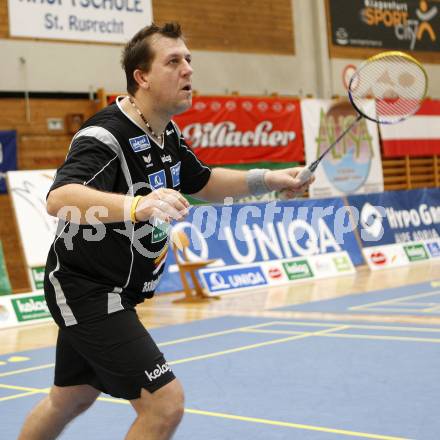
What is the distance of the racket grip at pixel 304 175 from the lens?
11.3ft

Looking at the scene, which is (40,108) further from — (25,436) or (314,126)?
(25,436)

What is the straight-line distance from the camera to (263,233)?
12250 mm

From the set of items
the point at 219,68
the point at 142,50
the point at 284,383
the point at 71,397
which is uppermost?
the point at 219,68

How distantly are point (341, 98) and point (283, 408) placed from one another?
11.5m

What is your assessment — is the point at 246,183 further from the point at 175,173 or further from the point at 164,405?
the point at 164,405

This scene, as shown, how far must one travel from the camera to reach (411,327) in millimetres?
7555

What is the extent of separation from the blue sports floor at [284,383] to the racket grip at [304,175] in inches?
57.8

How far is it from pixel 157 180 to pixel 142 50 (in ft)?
1.59

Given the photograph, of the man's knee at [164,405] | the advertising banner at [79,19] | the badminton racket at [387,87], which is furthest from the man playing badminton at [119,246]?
the advertising banner at [79,19]

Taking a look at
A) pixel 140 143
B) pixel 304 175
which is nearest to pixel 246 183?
pixel 304 175

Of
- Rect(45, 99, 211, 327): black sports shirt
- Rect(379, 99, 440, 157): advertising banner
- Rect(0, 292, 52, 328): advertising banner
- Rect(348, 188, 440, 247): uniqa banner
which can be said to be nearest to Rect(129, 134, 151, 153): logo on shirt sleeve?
Rect(45, 99, 211, 327): black sports shirt

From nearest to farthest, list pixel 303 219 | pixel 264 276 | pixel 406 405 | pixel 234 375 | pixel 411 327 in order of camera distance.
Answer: pixel 406 405
pixel 234 375
pixel 411 327
pixel 264 276
pixel 303 219

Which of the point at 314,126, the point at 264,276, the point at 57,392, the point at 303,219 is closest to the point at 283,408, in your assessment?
the point at 57,392

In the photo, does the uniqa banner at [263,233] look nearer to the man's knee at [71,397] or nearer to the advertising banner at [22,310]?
the advertising banner at [22,310]
